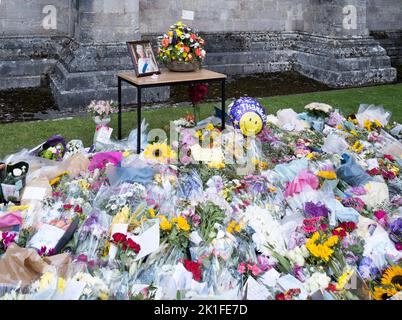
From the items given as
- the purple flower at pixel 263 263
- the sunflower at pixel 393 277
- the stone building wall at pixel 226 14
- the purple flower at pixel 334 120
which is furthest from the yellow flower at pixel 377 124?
the stone building wall at pixel 226 14

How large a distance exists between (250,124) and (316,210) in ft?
5.52

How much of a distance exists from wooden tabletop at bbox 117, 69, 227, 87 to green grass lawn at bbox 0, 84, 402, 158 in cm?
76

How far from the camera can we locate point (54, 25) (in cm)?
923

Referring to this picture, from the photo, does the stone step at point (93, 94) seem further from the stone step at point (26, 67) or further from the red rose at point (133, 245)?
the red rose at point (133, 245)

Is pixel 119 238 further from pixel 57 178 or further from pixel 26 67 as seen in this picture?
pixel 26 67

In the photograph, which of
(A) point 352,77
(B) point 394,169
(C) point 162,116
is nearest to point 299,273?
(B) point 394,169

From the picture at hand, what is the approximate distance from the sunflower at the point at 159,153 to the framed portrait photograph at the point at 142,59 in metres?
1.07

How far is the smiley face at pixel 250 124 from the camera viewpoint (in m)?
5.10

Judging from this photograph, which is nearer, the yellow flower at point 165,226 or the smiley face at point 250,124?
the yellow flower at point 165,226

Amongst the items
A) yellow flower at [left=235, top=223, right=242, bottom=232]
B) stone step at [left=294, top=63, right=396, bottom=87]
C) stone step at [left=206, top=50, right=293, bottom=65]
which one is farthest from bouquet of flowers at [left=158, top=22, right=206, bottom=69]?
stone step at [left=294, top=63, right=396, bottom=87]

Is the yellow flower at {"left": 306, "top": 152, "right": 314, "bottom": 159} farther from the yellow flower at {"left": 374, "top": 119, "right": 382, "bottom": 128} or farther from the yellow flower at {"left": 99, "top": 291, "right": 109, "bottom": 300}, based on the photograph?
the yellow flower at {"left": 99, "top": 291, "right": 109, "bottom": 300}
